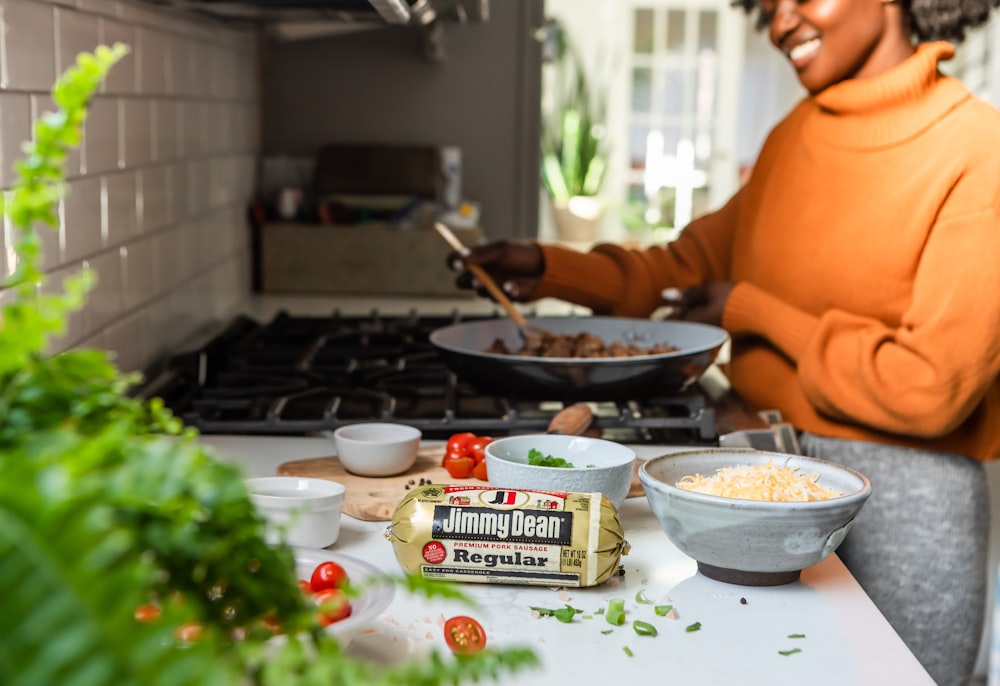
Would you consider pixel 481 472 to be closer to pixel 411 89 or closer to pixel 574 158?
pixel 411 89

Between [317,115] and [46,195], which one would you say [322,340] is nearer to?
[317,115]

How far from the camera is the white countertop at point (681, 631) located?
85 cm

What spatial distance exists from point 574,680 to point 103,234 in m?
1.05

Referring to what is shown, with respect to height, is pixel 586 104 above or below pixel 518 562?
above

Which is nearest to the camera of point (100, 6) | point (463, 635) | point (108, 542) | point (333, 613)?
point (108, 542)

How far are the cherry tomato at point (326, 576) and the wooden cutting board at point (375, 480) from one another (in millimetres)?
295

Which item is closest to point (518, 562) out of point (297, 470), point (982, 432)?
point (297, 470)

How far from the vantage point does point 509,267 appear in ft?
7.06

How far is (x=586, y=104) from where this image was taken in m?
6.21

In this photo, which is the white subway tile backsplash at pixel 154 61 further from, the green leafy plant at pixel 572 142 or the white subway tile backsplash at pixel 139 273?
the green leafy plant at pixel 572 142

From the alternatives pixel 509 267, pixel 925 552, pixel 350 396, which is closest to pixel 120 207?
pixel 350 396

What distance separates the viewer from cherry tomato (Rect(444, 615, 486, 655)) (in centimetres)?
85

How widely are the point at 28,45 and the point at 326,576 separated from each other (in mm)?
767

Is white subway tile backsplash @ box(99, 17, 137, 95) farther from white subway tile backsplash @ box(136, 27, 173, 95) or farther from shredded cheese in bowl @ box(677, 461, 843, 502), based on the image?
shredded cheese in bowl @ box(677, 461, 843, 502)
